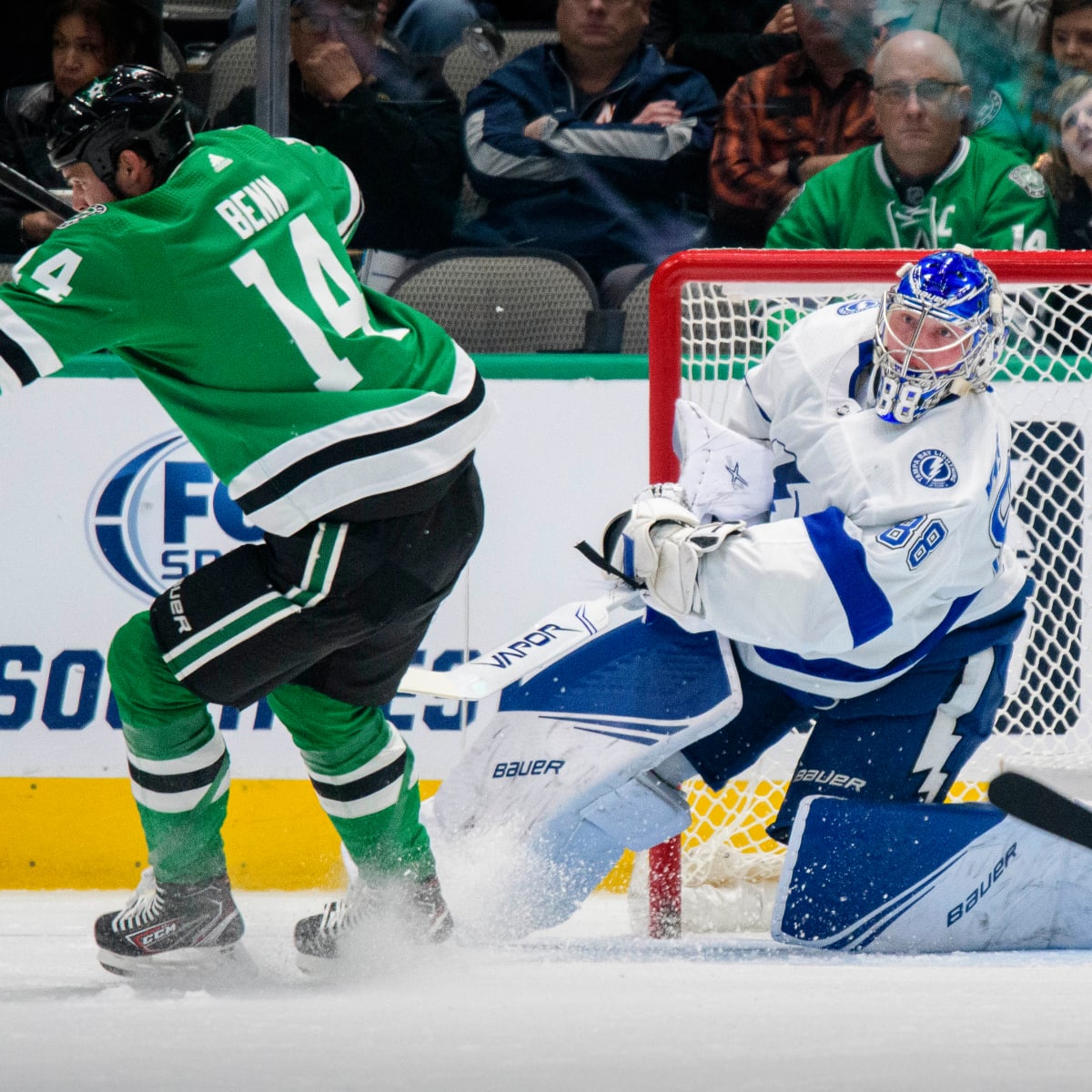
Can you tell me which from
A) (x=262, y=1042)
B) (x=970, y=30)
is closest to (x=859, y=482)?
(x=262, y=1042)

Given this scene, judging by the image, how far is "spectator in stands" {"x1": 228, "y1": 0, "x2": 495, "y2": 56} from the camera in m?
3.74

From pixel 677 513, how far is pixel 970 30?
166cm

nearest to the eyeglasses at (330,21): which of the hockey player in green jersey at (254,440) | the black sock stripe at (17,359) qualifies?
the hockey player in green jersey at (254,440)

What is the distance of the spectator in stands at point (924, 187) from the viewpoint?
10.7 ft

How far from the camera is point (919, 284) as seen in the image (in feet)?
7.88

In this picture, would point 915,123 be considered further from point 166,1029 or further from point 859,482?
point 166,1029

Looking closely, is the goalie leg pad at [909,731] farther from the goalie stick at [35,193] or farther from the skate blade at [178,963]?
the goalie stick at [35,193]

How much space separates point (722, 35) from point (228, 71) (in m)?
1.18

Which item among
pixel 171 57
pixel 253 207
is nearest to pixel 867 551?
pixel 253 207

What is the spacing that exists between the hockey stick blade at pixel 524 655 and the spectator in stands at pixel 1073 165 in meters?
1.39

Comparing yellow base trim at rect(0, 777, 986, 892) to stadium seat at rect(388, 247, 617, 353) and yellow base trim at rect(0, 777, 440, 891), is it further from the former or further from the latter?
stadium seat at rect(388, 247, 617, 353)

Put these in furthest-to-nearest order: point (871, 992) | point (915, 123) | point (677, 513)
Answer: point (915, 123) < point (677, 513) < point (871, 992)

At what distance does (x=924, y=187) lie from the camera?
3.31 meters

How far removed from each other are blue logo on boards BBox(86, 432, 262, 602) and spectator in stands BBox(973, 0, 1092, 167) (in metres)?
1.79
